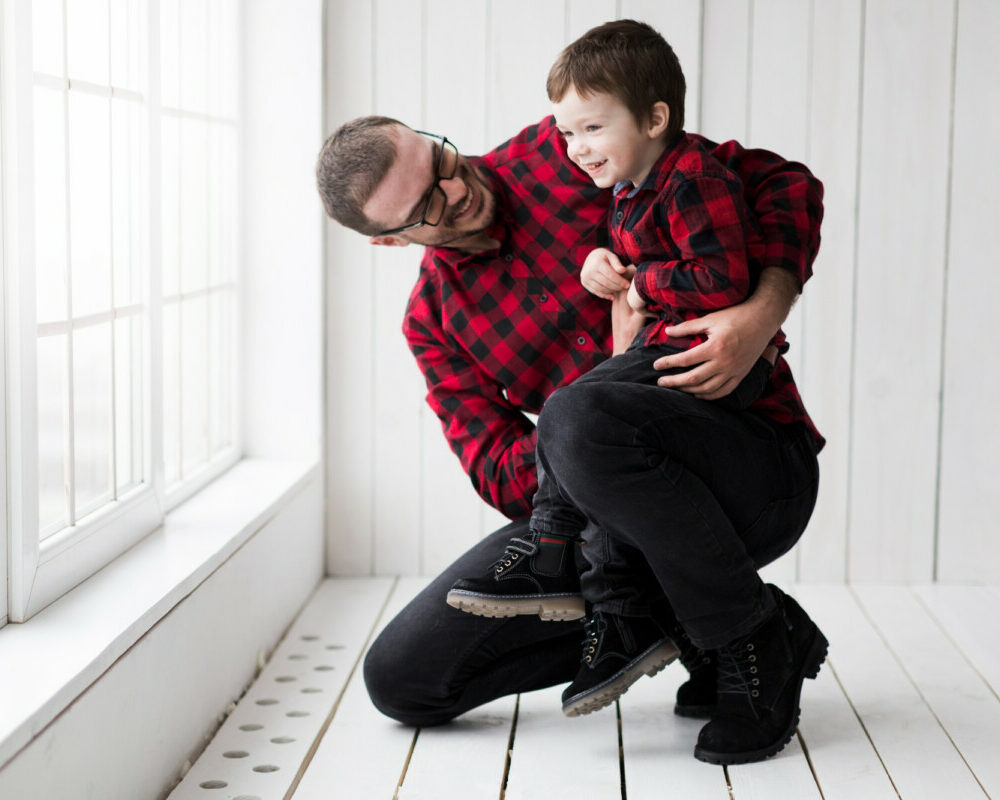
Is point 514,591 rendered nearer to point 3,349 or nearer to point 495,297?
point 495,297

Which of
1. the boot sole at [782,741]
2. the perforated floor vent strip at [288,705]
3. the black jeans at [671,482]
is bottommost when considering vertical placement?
the perforated floor vent strip at [288,705]

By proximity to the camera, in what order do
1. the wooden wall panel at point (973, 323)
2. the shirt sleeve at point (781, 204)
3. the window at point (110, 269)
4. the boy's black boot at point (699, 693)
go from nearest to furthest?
the window at point (110, 269) < the shirt sleeve at point (781, 204) < the boy's black boot at point (699, 693) < the wooden wall panel at point (973, 323)

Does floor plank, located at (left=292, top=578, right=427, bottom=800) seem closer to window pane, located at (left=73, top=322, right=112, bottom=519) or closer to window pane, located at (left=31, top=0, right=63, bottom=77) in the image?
window pane, located at (left=73, top=322, right=112, bottom=519)

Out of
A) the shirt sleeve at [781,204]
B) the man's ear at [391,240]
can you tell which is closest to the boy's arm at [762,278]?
the shirt sleeve at [781,204]

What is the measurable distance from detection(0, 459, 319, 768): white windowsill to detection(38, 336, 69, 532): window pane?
12 centimetres

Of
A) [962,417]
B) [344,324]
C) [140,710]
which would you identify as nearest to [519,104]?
[344,324]

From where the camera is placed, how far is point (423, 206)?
194cm

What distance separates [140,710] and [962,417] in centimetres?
217

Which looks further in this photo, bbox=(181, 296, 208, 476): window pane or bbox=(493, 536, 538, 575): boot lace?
bbox=(181, 296, 208, 476): window pane

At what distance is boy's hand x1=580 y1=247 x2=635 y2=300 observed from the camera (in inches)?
75.4

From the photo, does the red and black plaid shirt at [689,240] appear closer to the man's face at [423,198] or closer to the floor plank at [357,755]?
the man's face at [423,198]

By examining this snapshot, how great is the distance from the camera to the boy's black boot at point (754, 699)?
6.04 ft

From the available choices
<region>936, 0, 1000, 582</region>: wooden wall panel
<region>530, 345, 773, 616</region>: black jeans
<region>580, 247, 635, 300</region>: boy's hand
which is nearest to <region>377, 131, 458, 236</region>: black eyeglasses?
<region>580, 247, 635, 300</region>: boy's hand

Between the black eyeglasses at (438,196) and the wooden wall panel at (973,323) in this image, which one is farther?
the wooden wall panel at (973,323)
